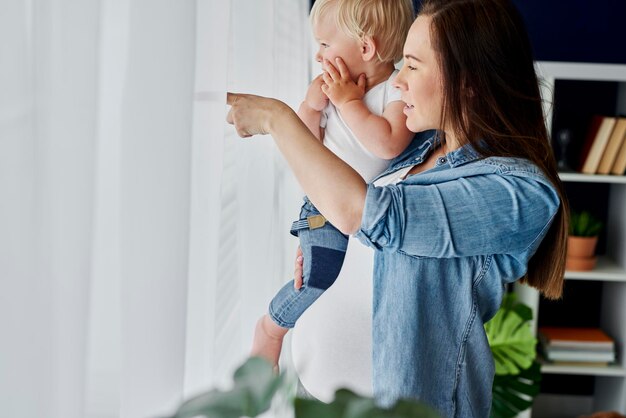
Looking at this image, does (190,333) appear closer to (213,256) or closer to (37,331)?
(213,256)

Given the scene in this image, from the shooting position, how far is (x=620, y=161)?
11.5ft

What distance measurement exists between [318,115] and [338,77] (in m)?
0.10

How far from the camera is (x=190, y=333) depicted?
0.92 meters

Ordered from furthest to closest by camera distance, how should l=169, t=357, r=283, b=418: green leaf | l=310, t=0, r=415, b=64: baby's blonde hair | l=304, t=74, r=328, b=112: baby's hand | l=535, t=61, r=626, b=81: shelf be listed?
l=535, t=61, r=626, b=81: shelf < l=304, t=74, r=328, b=112: baby's hand < l=310, t=0, r=415, b=64: baby's blonde hair < l=169, t=357, r=283, b=418: green leaf

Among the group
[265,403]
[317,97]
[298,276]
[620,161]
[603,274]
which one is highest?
[317,97]

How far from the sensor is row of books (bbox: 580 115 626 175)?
A: 3488mm

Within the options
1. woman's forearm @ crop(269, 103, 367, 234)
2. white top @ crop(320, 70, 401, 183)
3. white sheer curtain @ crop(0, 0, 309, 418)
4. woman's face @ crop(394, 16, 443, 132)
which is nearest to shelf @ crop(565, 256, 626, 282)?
white top @ crop(320, 70, 401, 183)

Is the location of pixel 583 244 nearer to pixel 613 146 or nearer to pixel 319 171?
pixel 613 146

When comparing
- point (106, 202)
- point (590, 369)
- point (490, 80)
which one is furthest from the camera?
point (590, 369)

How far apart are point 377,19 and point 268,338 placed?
23.6 inches

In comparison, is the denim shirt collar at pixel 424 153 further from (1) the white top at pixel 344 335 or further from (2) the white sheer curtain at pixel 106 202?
(2) the white sheer curtain at pixel 106 202

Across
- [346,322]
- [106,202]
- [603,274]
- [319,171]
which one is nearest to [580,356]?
[603,274]

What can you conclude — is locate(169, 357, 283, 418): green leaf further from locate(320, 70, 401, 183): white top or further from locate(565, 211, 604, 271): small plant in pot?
locate(565, 211, 604, 271): small plant in pot

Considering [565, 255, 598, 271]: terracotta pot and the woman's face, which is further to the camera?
[565, 255, 598, 271]: terracotta pot
